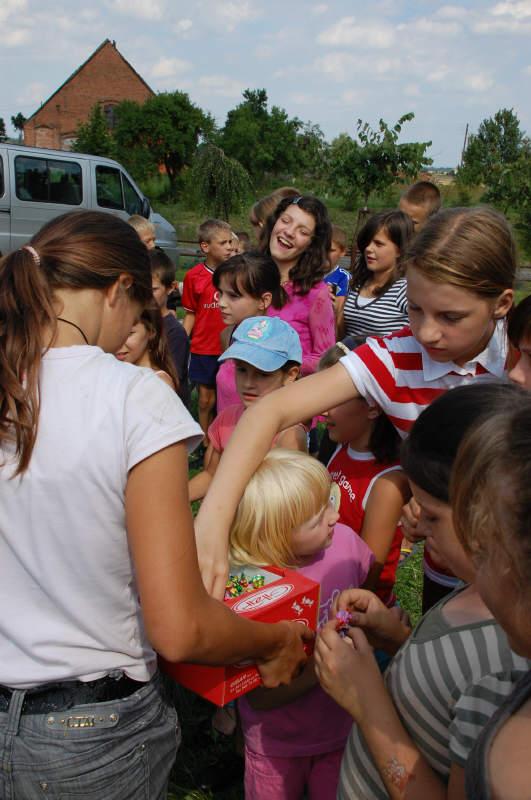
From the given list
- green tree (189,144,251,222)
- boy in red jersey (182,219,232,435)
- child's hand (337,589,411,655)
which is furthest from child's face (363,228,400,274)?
green tree (189,144,251,222)

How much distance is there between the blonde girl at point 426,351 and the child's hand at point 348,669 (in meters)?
0.37

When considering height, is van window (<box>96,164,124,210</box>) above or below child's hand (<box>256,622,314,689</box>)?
above

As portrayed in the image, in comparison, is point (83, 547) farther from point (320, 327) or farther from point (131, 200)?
point (131, 200)

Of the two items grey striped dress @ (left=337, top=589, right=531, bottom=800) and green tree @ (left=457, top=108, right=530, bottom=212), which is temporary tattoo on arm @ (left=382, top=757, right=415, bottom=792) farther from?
green tree @ (left=457, top=108, right=530, bottom=212)

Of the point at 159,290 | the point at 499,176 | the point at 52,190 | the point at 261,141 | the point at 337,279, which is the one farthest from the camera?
the point at 261,141

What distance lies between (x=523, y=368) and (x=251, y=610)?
3.32 feet

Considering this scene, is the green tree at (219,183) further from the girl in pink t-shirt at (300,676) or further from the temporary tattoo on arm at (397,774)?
the temporary tattoo on arm at (397,774)

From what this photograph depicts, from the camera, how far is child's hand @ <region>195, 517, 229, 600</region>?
4.93 feet

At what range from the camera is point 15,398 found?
115 cm

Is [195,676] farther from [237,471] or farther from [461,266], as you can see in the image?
[461,266]

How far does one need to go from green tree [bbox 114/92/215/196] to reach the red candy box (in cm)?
3989

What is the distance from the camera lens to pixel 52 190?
42.3 ft

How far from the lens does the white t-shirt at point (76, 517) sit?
115cm

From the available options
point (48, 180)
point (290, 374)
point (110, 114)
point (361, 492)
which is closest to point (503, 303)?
point (361, 492)
